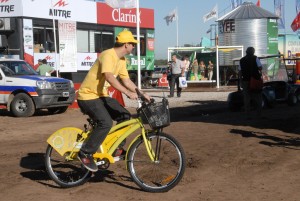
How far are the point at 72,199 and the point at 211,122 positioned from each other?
7444mm

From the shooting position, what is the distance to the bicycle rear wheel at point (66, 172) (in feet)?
23.5

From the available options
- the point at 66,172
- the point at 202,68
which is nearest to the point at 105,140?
the point at 66,172

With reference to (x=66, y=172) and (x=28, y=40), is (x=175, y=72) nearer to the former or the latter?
(x=28, y=40)

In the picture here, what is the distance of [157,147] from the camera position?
6723mm

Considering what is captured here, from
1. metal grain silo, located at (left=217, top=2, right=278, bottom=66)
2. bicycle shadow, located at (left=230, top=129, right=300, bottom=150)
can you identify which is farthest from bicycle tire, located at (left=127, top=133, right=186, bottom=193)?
metal grain silo, located at (left=217, top=2, right=278, bottom=66)

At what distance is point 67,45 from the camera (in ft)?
72.9

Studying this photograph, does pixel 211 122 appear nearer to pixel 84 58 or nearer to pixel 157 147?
pixel 157 147

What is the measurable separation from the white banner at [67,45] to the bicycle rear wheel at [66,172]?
48.1 ft

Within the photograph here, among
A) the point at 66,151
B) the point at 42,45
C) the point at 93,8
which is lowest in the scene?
the point at 66,151

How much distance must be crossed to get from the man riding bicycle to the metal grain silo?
29.9 metres

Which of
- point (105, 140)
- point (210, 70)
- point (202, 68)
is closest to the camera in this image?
point (105, 140)

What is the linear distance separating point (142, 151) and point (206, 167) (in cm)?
168

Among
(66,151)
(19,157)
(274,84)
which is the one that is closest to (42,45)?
(274,84)

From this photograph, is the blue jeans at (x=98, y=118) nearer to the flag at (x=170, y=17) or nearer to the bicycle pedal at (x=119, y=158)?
the bicycle pedal at (x=119, y=158)
